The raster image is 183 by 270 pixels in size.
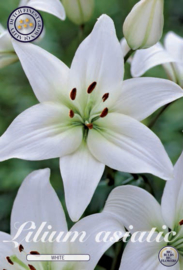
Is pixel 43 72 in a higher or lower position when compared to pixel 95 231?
higher

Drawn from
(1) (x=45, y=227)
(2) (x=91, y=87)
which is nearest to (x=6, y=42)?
(2) (x=91, y=87)

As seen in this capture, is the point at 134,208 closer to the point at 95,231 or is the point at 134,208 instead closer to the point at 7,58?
the point at 95,231

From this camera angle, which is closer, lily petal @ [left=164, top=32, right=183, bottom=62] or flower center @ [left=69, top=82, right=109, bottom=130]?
flower center @ [left=69, top=82, right=109, bottom=130]

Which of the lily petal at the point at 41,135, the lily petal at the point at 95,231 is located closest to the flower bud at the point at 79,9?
the lily petal at the point at 41,135

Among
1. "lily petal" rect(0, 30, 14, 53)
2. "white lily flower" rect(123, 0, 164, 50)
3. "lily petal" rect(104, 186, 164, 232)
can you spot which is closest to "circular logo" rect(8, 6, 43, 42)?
"lily petal" rect(0, 30, 14, 53)

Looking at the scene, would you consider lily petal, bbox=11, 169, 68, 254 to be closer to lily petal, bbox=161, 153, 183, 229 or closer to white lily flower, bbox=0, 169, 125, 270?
white lily flower, bbox=0, 169, 125, 270

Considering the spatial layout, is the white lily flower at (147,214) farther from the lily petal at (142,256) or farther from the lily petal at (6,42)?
the lily petal at (6,42)

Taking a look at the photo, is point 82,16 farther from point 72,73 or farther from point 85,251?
point 85,251

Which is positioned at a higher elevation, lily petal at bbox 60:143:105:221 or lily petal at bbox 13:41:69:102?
lily petal at bbox 13:41:69:102
